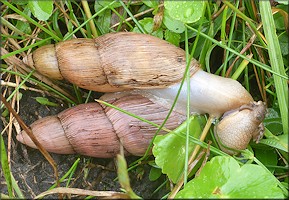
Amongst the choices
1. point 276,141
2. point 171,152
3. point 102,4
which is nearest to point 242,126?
point 276,141

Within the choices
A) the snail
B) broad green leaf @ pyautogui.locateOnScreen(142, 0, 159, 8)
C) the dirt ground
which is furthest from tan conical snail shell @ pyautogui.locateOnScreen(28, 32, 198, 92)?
the dirt ground

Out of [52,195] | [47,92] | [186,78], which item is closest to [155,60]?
[186,78]

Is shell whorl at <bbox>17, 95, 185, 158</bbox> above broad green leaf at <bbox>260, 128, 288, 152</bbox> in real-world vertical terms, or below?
below

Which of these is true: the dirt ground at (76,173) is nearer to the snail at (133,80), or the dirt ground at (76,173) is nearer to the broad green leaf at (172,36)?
the snail at (133,80)

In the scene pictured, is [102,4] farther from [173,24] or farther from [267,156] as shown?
[267,156]

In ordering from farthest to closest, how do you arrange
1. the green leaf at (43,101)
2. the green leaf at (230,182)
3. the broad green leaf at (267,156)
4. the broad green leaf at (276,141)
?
the green leaf at (43,101) → the broad green leaf at (267,156) → the broad green leaf at (276,141) → the green leaf at (230,182)

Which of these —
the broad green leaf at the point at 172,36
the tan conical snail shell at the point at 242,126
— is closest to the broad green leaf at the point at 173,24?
the broad green leaf at the point at 172,36

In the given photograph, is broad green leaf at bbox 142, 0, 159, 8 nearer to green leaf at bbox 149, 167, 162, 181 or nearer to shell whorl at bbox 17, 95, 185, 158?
shell whorl at bbox 17, 95, 185, 158
